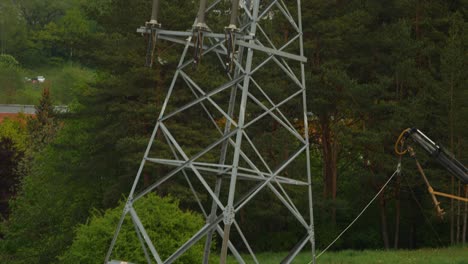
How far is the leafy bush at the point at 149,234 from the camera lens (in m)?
26.0

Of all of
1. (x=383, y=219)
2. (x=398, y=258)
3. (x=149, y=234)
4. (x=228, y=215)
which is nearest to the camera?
(x=228, y=215)

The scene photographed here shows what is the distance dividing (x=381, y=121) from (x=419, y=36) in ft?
18.1

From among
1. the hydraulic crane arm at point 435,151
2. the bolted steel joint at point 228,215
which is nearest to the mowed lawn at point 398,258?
the hydraulic crane arm at point 435,151

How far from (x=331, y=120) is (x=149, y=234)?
87.9ft

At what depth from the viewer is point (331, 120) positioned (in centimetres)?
5166

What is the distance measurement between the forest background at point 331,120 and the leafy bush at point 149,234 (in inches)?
532

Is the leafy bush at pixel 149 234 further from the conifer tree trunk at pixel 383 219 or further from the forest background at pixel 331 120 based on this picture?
the conifer tree trunk at pixel 383 219

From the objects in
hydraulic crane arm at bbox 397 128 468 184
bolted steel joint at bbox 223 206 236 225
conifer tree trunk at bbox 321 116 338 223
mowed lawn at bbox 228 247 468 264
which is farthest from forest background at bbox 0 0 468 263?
bolted steel joint at bbox 223 206 236 225

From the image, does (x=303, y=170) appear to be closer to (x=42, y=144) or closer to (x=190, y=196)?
(x=190, y=196)

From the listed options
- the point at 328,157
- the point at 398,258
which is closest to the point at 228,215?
the point at 398,258

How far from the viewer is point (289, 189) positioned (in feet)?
151

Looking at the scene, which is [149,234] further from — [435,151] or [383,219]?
[383,219]

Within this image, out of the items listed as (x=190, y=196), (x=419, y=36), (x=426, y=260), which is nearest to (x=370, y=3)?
(x=419, y=36)

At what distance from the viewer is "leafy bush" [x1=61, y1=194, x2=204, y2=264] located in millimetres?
25984
